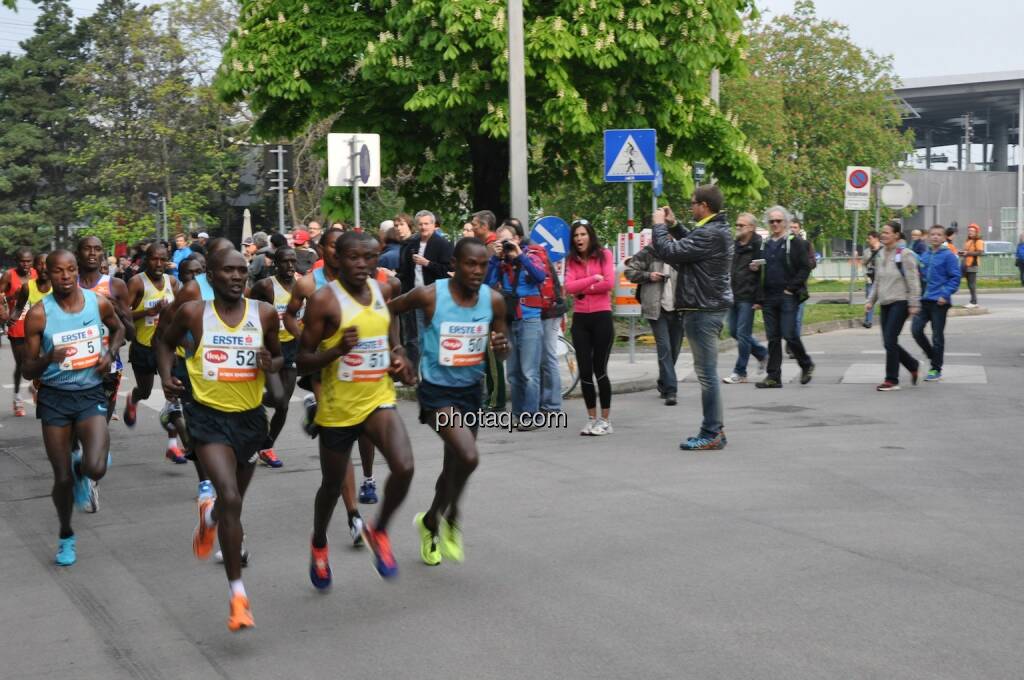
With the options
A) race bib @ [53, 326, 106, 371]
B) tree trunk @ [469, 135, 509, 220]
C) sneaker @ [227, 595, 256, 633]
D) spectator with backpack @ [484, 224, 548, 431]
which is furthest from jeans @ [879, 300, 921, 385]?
sneaker @ [227, 595, 256, 633]

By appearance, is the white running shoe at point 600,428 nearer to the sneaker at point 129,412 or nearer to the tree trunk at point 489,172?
the sneaker at point 129,412

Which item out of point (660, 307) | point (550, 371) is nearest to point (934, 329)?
point (660, 307)

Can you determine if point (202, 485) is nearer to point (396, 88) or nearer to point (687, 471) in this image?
point (687, 471)

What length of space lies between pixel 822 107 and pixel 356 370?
38390 mm

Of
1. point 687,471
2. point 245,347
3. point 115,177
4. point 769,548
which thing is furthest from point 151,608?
point 115,177

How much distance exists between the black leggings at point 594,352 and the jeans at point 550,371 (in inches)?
32.8

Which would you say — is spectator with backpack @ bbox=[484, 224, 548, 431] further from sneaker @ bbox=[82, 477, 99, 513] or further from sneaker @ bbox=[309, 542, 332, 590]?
sneaker @ bbox=[309, 542, 332, 590]

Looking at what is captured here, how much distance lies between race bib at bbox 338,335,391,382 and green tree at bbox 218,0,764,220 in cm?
1216

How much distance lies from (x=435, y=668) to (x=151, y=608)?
70.1 inches

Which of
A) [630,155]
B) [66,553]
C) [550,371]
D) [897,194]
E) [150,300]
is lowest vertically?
[66,553]

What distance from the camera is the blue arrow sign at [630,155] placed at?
14.8 meters

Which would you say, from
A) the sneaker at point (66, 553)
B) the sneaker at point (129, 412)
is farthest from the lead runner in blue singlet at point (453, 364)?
the sneaker at point (129, 412)

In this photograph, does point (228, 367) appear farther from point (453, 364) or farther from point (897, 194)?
point (897, 194)

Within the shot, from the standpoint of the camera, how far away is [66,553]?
7.16m
